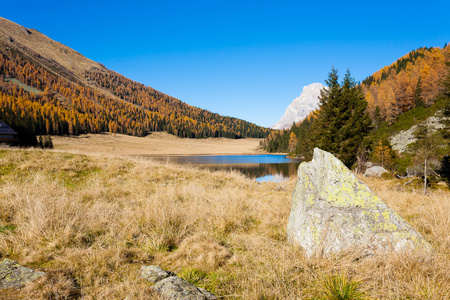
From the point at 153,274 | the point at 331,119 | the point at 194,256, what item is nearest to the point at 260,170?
the point at 331,119

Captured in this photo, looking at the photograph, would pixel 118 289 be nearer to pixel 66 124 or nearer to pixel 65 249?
pixel 65 249

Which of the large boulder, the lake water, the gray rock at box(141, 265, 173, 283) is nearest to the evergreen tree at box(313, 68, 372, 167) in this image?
the lake water

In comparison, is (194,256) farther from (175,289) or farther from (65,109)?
(65,109)

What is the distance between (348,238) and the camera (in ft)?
10.7

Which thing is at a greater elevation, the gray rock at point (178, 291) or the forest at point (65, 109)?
the forest at point (65, 109)

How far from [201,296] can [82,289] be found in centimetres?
145

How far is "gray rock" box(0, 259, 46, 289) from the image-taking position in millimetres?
2418

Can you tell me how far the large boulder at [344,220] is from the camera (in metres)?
3.15

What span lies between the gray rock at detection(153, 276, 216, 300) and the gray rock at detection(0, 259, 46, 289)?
1.59m

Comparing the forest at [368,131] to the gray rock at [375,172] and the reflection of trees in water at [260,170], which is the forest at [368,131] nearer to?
the gray rock at [375,172]

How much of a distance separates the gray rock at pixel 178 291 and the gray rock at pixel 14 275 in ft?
5.21

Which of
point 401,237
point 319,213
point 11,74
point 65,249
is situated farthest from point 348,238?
point 11,74

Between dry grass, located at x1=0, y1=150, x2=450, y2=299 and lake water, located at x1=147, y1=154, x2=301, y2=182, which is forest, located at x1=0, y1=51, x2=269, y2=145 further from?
dry grass, located at x1=0, y1=150, x2=450, y2=299

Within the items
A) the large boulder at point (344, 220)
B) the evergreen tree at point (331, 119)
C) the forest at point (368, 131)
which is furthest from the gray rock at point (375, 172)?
the large boulder at point (344, 220)
